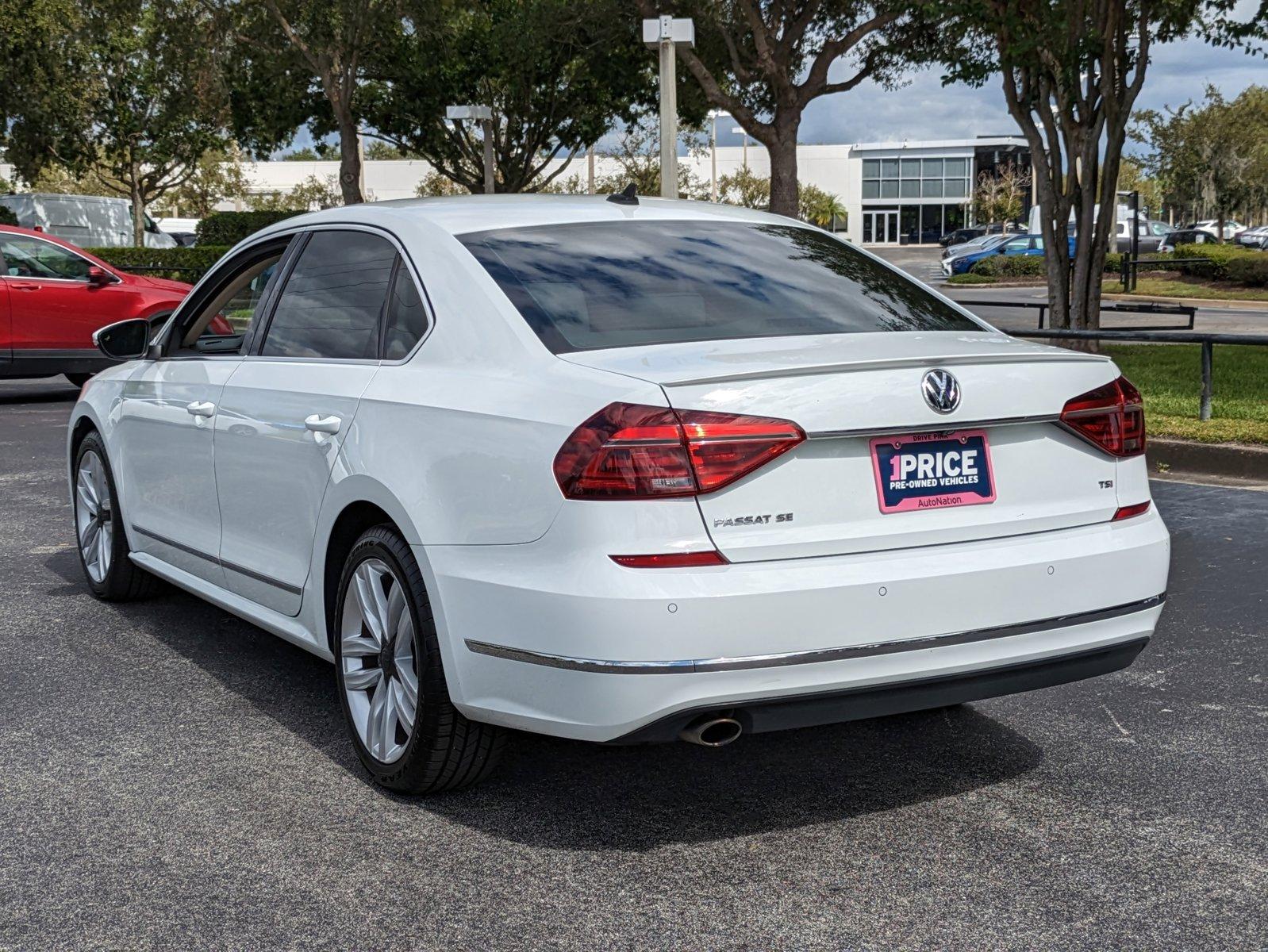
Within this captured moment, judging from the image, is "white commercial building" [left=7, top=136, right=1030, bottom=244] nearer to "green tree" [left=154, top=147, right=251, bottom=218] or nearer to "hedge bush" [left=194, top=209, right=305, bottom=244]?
"green tree" [left=154, top=147, right=251, bottom=218]

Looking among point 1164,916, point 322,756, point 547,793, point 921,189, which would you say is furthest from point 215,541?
point 921,189

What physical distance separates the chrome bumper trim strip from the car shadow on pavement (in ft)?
1.93

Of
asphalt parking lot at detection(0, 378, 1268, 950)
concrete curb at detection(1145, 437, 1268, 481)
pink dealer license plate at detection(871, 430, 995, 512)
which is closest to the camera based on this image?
asphalt parking lot at detection(0, 378, 1268, 950)

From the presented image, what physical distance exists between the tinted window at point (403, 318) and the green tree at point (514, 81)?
28211 mm

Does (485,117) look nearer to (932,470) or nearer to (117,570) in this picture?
(117,570)

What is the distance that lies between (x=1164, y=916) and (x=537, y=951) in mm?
1437

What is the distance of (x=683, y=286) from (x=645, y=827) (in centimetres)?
152

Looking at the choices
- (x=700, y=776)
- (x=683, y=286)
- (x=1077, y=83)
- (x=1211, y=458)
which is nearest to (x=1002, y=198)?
(x=1077, y=83)

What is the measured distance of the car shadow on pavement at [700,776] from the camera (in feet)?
13.7

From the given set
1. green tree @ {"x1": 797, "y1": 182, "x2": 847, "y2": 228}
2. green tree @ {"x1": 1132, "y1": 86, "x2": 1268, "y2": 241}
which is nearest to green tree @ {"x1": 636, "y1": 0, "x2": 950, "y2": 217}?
green tree @ {"x1": 1132, "y1": 86, "x2": 1268, "y2": 241}

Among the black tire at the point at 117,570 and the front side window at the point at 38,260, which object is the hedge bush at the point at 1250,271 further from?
the black tire at the point at 117,570

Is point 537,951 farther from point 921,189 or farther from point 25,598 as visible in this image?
point 921,189

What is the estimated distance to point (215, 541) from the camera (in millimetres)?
5531

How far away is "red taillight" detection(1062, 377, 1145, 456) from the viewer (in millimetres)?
4113
